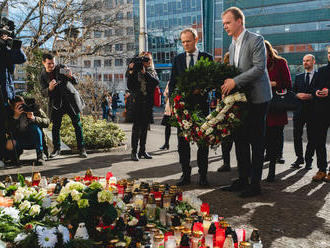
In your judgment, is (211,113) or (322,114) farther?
(322,114)

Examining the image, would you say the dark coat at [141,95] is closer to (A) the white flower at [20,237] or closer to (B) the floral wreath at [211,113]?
(B) the floral wreath at [211,113]

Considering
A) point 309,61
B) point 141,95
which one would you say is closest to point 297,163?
point 309,61

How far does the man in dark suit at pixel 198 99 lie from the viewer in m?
5.16

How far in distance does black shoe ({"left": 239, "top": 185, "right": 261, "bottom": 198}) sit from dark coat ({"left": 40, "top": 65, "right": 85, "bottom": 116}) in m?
4.34

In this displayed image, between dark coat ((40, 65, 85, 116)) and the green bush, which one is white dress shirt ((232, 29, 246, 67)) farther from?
the green bush

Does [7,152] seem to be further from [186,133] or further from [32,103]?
[186,133]

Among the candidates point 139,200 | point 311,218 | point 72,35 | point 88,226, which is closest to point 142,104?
point 139,200

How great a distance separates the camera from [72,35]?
13594 mm

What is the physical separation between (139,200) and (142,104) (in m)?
3.97

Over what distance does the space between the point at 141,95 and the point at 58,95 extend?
1773 millimetres

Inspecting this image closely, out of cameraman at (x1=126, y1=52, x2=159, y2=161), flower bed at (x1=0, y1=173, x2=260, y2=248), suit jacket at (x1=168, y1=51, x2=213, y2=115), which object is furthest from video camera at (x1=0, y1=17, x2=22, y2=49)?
flower bed at (x1=0, y1=173, x2=260, y2=248)

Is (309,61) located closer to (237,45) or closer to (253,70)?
(237,45)

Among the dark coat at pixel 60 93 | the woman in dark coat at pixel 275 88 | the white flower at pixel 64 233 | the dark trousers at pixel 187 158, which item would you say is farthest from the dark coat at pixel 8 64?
the white flower at pixel 64 233

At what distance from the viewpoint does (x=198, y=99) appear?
16.3 feet
